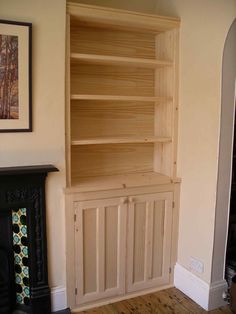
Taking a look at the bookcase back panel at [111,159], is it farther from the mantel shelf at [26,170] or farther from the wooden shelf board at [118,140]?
the mantel shelf at [26,170]

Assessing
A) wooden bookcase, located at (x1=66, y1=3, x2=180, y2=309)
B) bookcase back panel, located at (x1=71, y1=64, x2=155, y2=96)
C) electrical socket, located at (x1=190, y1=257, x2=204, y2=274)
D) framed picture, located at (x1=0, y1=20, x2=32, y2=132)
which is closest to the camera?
framed picture, located at (x1=0, y1=20, x2=32, y2=132)

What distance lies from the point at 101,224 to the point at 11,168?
0.81 meters

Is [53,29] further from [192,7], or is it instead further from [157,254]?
[157,254]

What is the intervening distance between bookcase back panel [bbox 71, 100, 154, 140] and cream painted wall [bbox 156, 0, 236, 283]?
1.27ft

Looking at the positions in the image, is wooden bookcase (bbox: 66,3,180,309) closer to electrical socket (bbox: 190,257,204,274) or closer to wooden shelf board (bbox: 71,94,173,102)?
wooden shelf board (bbox: 71,94,173,102)

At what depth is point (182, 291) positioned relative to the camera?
2.75 meters

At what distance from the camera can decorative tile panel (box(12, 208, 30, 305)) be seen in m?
2.29

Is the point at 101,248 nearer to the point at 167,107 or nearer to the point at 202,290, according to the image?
the point at 202,290

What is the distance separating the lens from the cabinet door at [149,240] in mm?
2645

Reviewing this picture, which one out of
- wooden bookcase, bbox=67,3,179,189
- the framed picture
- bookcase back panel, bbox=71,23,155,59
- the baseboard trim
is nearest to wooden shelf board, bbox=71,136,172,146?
wooden bookcase, bbox=67,3,179,189

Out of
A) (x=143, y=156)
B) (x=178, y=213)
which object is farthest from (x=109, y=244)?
(x=143, y=156)

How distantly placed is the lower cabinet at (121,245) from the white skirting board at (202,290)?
0.18 meters

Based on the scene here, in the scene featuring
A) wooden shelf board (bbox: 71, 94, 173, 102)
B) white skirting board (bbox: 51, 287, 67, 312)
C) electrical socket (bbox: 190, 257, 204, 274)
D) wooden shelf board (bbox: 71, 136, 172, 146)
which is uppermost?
wooden shelf board (bbox: 71, 94, 173, 102)

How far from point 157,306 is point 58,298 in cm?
78
